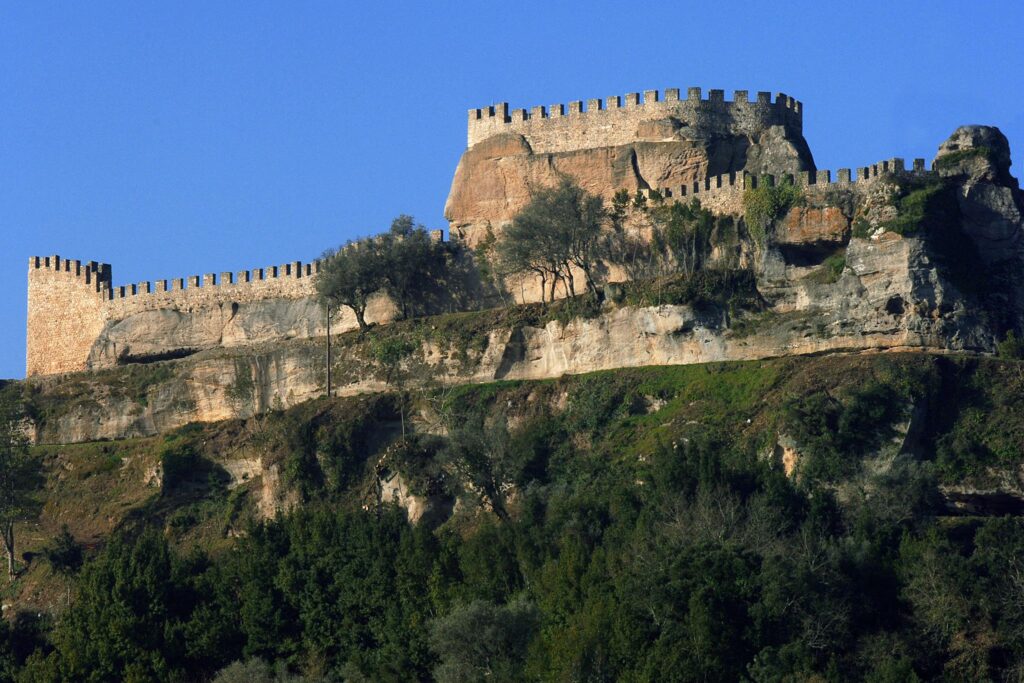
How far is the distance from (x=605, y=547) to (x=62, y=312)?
3064cm

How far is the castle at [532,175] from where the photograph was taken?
76.3 meters

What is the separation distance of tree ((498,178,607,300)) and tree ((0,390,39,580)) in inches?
602

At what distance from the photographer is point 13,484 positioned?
75.7 metres

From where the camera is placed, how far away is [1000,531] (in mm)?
62094

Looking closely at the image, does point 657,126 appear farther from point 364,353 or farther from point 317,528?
point 317,528

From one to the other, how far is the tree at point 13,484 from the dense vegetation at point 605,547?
6.34 feet

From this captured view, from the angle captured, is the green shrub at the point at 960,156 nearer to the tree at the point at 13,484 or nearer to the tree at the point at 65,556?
the tree at the point at 65,556

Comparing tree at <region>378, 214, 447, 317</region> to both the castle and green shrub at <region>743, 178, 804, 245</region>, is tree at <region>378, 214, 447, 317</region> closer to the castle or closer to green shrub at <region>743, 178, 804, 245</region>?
the castle

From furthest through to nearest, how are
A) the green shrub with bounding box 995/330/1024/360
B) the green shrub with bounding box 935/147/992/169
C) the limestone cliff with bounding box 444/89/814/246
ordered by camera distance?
the limestone cliff with bounding box 444/89/814/246 → the green shrub with bounding box 935/147/992/169 → the green shrub with bounding box 995/330/1024/360

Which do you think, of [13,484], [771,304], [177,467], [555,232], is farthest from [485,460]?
[13,484]

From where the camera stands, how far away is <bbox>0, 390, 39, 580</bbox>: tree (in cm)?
7462

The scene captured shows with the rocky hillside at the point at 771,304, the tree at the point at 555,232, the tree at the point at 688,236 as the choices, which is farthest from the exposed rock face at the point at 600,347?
the tree at the point at 688,236

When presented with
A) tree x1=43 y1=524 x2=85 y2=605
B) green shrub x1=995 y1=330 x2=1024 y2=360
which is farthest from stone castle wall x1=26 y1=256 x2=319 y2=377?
green shrub x1=995 y1=330 x2=1024 y2=360

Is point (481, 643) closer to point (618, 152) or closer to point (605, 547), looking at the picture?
point (605, 547)
